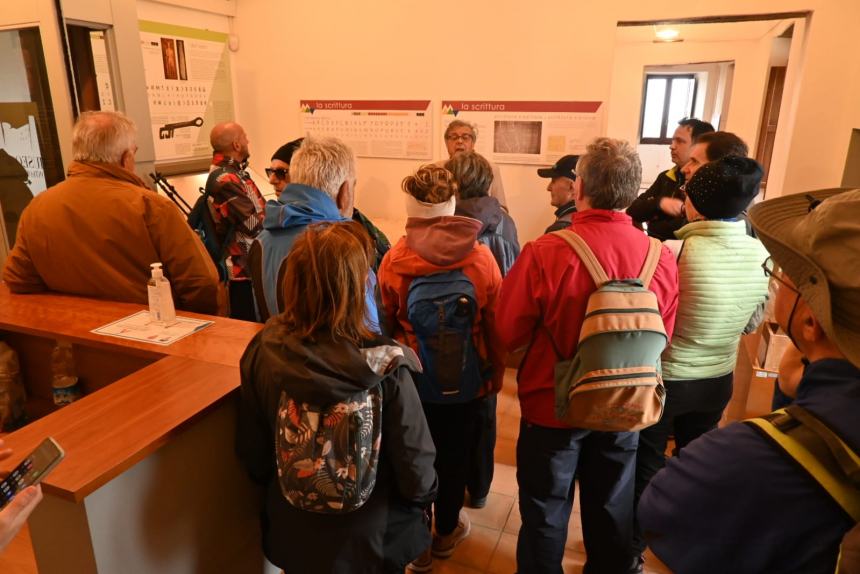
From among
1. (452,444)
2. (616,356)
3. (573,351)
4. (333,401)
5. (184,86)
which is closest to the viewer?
(333,401)

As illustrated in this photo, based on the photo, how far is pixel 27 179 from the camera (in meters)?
3.09

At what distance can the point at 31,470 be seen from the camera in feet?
3.13

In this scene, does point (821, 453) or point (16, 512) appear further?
point (16, 512)

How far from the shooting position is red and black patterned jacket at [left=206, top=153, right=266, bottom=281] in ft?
8.70

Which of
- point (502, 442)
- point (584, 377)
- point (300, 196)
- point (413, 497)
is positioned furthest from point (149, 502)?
point (502, 442)

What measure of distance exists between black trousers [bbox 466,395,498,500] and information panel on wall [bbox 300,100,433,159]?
2347mm

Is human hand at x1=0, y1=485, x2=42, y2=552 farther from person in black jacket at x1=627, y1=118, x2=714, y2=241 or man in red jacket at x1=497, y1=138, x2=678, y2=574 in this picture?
person in black jacket at x1=627, y1=118, x2=714, y2=241

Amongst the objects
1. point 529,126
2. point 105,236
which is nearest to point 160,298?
point 105,236

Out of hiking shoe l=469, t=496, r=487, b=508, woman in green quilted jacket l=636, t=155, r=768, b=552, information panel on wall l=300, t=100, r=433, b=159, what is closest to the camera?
woman in green quilted jacket l=636, t=155, r=768, b=552

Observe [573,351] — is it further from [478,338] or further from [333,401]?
[333,401]

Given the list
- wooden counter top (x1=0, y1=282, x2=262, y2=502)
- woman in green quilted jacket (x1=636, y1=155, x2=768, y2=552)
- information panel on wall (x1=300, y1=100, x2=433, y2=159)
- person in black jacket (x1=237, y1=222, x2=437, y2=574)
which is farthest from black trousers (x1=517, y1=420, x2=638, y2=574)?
information panel on wall (x1=300, y1=100, x2=433, y2=159)

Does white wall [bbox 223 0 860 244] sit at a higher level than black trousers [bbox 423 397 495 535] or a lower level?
higher

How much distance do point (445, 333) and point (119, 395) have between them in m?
0.87

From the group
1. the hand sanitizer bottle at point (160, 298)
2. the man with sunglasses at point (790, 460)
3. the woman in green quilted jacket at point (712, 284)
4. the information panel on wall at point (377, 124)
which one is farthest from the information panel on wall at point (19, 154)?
the man with sunglasses at point (790, 460)
